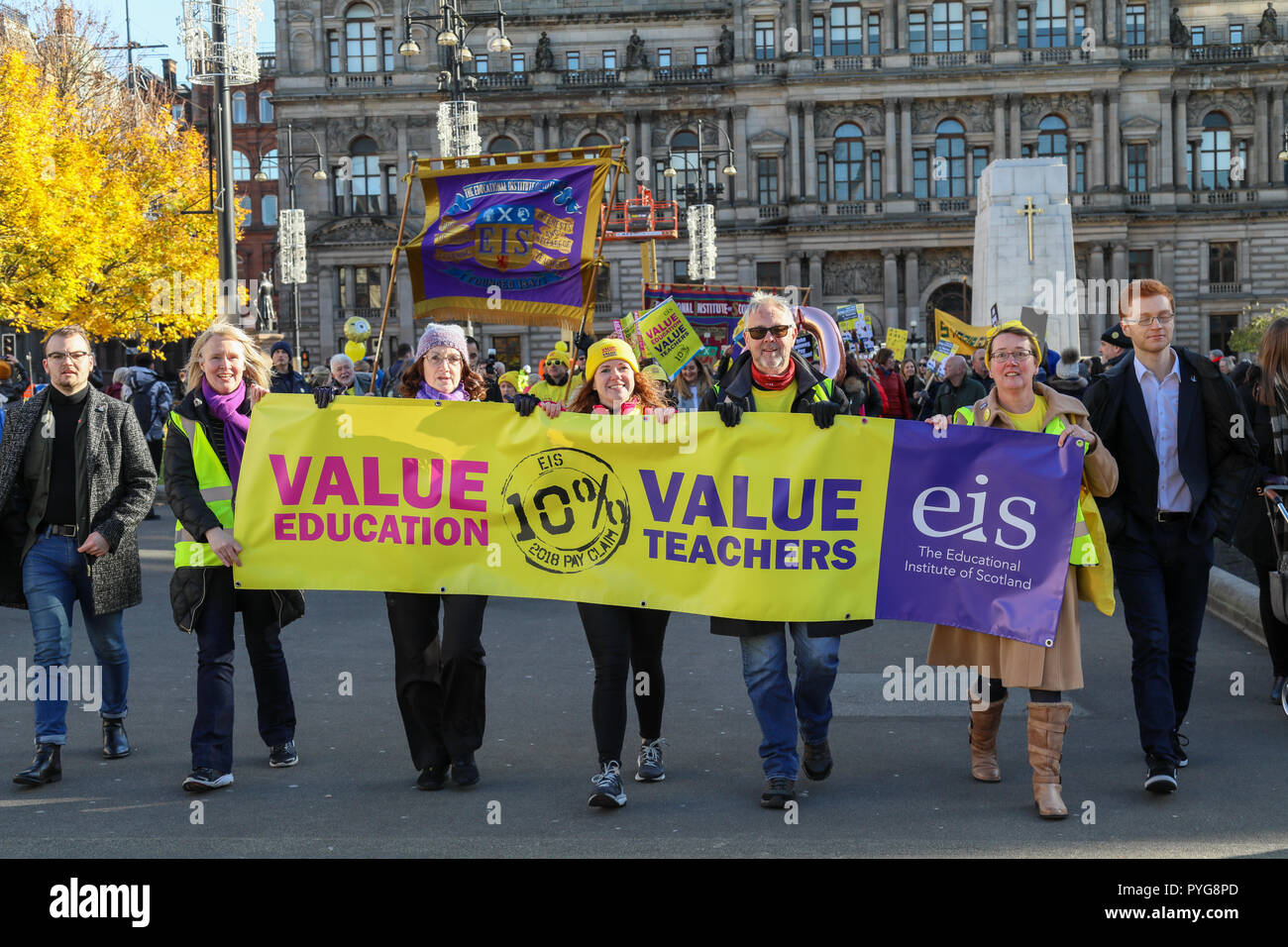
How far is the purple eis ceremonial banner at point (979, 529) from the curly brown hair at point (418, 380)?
1943 mm

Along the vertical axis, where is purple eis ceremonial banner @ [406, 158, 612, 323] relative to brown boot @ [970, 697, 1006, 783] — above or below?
above

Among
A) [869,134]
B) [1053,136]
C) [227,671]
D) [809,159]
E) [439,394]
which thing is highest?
[869,134]

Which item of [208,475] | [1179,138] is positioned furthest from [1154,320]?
[1179,138]

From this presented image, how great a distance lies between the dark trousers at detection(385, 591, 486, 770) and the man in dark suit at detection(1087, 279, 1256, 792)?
9.03ft

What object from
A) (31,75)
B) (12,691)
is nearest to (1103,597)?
(12,691)

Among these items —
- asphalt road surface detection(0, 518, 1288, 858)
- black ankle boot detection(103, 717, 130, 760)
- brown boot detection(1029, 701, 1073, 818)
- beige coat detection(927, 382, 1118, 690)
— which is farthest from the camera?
black ankle boot detection(103, 717, 130, 760)

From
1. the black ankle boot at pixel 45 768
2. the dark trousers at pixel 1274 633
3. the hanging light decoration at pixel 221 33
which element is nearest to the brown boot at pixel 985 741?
the dark trousers at pixel 1274 633

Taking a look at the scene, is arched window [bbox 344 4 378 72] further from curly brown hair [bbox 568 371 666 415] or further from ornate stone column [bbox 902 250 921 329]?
curly brown hair [bbox 568 371 666 415]

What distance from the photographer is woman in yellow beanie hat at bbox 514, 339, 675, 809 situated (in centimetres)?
598

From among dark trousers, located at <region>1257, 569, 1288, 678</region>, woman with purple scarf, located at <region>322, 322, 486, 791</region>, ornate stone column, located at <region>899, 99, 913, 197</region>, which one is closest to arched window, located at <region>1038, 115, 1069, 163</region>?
ornate stone column, located at <region>899, 99, 913, 197</region>

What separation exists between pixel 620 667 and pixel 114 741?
8.39 ft

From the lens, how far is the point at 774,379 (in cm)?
634

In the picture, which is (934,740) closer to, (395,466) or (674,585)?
(674,585)

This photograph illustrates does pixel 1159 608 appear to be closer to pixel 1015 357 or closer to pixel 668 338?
pixel 1015 357
